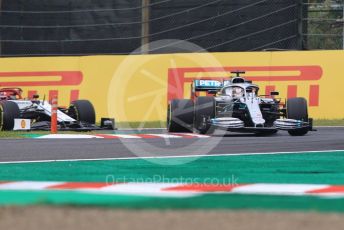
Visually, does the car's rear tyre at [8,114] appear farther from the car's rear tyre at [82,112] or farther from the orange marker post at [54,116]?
the car's rear tyre at [82,112]

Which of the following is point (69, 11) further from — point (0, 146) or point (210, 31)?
point (0, 146)

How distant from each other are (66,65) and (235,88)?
238 inches

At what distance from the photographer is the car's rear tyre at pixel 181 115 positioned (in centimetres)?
1772

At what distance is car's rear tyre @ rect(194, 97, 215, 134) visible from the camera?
17234 millimetres

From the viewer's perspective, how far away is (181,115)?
1783 centimetres

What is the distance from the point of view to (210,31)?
69.7 ft

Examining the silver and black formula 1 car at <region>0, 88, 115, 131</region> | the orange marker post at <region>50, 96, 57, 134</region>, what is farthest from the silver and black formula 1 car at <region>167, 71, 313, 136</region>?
the orange marker post at <region>50, 96, 57, 134</region>

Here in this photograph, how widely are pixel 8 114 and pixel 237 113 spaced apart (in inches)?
178

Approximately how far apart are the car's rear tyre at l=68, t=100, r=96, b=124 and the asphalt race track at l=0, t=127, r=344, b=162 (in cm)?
390

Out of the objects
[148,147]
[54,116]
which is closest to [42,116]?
[54,116]

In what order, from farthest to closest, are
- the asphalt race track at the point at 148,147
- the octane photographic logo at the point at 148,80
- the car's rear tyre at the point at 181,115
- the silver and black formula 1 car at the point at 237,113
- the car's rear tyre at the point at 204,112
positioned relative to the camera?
the octane photographic logo at the point at 148,80, the car's rear tyre at the point at 181,115, the car's rear tyre at the point at 204,112, the silver and black formula 1 car at the point at 237,113, the asphalt race track at the point at 148,147

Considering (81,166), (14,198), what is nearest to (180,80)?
(81,166)

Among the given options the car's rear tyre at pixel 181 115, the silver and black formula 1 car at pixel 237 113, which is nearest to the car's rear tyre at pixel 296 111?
the silver and black formula 1 car at pixel 237 113

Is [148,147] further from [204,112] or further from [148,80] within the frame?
[148,80]
